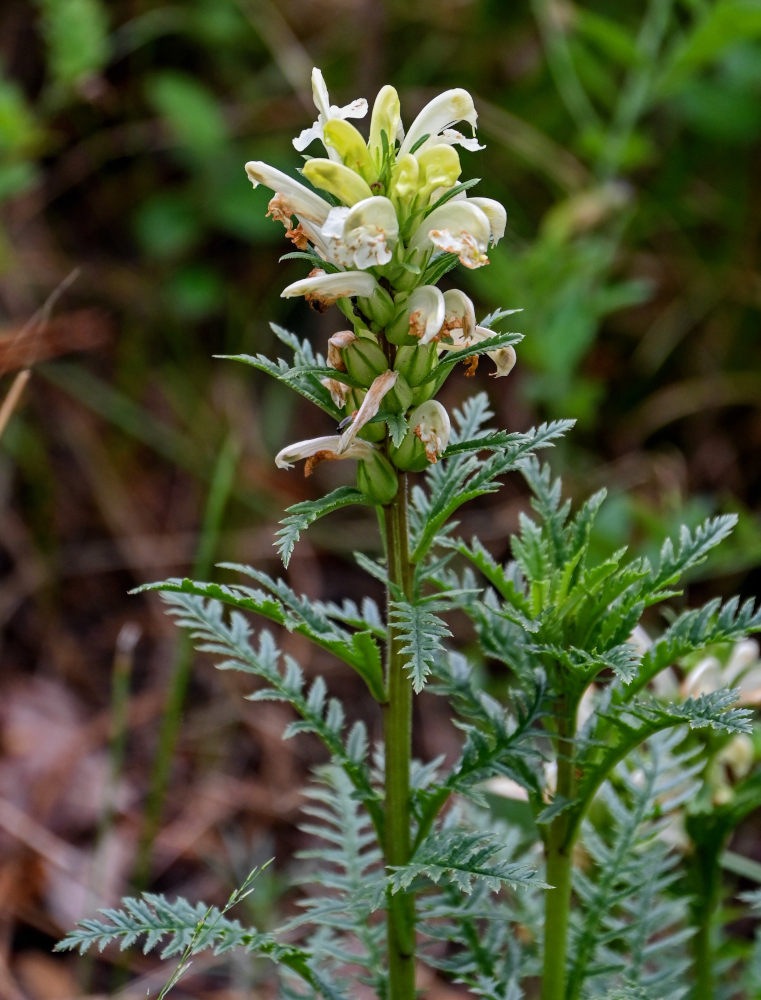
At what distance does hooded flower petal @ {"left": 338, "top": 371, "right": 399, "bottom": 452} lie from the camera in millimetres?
1024

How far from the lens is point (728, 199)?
12.8ft

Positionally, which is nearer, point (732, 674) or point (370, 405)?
point (370, 405)

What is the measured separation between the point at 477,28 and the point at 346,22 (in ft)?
1.86

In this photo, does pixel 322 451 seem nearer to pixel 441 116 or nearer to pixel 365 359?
pixel 365 359

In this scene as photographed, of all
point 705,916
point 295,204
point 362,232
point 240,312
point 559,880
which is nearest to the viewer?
point 362,232

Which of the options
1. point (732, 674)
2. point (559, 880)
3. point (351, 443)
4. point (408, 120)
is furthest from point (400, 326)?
point (408, 120)

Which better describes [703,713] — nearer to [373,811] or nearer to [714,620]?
[714,620]

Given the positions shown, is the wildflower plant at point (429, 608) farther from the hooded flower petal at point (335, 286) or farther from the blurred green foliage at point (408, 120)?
the blurred green foliage at point (408, 120)

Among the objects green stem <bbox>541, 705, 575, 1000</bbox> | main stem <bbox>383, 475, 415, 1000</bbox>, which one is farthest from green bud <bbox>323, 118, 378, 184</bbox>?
green stem <bbox>541, 705, 575, 1000</bbox>

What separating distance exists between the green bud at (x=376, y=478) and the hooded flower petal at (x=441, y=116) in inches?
13.9

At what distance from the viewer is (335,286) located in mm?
1041

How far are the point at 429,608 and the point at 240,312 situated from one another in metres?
3.09

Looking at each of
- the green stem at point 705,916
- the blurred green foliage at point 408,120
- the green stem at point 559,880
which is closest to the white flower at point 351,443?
the green stem at point 559,880

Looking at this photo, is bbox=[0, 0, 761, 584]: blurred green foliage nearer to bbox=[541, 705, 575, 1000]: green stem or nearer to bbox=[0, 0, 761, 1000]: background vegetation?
bbox=[0, 0, 761, 1000]: background vegetation
